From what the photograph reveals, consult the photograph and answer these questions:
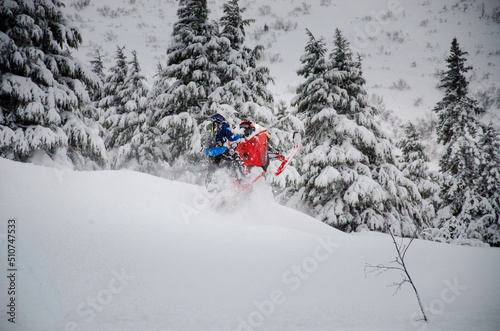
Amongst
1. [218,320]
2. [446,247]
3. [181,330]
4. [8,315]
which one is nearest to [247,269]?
[218,320]

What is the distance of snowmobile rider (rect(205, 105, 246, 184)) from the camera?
5.39 m

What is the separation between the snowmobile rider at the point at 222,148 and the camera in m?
5.39

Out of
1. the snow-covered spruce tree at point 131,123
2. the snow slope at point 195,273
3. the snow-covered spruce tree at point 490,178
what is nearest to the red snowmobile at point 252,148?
the snow slope at point 195,273

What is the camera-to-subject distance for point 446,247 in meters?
4.10

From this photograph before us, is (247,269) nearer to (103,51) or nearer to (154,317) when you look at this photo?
(154,317)

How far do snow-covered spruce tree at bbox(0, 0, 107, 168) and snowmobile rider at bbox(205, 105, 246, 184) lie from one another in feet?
22.6

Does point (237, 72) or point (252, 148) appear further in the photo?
point (237, 72)

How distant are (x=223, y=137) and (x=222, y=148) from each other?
24 centimetres


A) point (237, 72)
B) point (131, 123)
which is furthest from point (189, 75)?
point (131, 123)

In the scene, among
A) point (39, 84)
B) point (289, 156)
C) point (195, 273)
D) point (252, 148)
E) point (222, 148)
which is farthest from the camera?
point (39, 84)

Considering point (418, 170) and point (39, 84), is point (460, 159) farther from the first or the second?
point (39, 84)

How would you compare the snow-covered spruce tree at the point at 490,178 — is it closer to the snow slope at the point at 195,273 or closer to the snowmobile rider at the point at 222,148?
the snow slope at the point at 195,273

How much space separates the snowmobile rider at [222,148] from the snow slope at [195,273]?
151 cm

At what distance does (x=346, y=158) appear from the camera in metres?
10.7
